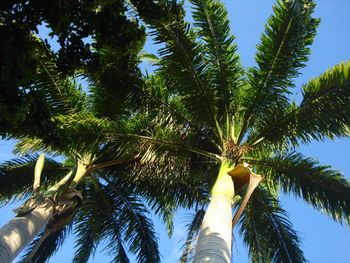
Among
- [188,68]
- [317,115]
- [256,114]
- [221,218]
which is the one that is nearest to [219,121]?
[256,114]

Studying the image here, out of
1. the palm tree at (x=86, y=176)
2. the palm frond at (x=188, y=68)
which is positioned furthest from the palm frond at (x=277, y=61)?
the palm tree at (x=86, y=176)

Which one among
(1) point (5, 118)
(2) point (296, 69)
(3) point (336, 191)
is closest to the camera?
(1) point (5, 118)

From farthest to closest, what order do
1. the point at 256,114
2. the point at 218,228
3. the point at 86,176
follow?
Answer: the point at 86,176 < the point at 256,114 < the point at 218,228

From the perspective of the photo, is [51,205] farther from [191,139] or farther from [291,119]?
[291,119]

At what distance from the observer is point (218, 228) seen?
6125 millimetres

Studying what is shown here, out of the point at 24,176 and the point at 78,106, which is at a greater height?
the point at 78,106

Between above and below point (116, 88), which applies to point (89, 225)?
below

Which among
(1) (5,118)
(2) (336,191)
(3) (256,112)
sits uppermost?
(3) (256,112)

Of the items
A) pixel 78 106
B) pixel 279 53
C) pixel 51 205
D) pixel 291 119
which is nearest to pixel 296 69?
pixel 279 53

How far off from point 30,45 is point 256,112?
18.3 feet

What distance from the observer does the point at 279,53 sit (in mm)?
8820

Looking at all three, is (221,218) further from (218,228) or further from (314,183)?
(314,183)

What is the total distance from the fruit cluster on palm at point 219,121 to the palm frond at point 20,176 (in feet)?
0.28

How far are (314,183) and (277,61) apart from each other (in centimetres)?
293
